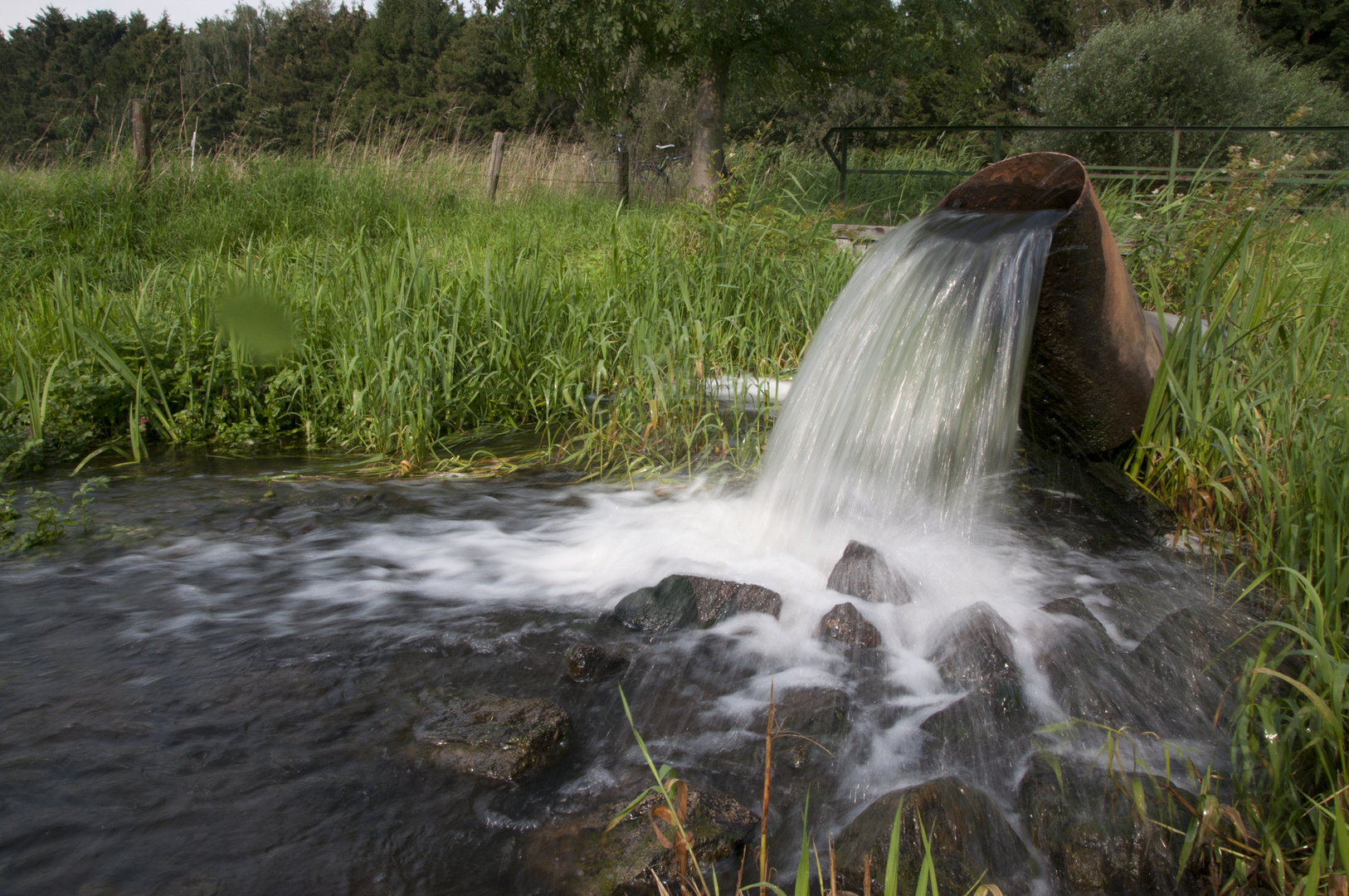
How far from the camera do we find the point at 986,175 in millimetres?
4055

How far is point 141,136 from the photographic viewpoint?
375 inches

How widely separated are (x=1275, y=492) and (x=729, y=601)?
2006 millimetres

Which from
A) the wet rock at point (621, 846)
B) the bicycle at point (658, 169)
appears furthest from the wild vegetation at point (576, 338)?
the bicycle at point (658, 169)

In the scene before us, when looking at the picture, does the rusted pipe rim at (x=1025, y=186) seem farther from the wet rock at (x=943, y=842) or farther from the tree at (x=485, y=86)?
the tree at (x=485, y=86)

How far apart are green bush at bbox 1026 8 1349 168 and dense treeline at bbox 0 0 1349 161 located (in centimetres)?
260

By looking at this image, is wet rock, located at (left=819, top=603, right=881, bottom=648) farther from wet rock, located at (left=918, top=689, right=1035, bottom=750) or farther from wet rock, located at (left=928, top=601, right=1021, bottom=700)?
wet rock, located at (left=918, top=689, right=1035, bottom=750)

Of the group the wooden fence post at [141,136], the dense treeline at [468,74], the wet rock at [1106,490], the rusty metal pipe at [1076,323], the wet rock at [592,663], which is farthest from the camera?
the dense treeline at [468,74]

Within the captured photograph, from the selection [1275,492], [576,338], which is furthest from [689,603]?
[576,338]

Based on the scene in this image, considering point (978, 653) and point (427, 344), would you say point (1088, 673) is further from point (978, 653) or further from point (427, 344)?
point (427, 344)

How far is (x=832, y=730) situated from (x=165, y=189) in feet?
32.1

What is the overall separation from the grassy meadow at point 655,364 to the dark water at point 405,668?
429 mm

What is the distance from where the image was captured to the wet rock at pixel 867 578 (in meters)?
3.17

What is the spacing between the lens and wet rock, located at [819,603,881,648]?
9.59 ft

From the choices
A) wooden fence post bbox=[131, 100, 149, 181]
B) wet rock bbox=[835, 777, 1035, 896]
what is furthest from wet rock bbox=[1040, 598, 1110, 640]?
wooden fence post bbox=[131, 100, 149, 181]
